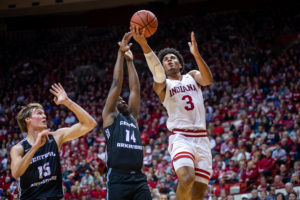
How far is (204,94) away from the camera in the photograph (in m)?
16.5

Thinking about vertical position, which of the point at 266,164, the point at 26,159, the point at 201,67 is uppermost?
the point at 201,67

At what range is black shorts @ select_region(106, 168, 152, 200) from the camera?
4191 mm

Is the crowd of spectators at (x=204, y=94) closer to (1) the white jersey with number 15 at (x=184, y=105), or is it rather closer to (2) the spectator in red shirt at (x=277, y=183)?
(2) the spectator in red shirt at (x=277, y=183)

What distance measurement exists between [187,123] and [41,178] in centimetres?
209

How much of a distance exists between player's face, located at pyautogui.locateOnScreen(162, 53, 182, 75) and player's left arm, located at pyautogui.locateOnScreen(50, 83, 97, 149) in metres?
1.81

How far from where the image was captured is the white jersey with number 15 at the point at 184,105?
5398 millimetres

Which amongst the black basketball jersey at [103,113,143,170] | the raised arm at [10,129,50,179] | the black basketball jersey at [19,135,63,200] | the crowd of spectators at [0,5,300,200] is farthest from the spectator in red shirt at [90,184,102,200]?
the raised arm at [10,129,50,179]

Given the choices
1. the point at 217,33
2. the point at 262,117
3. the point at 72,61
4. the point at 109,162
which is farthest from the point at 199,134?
the point at 72,61

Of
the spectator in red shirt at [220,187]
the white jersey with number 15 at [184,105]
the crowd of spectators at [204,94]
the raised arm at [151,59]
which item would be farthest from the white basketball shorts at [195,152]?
the spectator in red shirt at [220,187]

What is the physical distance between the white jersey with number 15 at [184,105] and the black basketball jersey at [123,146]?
0.95 m

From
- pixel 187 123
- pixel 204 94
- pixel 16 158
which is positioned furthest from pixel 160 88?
pixel 204 94

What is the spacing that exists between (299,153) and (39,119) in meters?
8.28

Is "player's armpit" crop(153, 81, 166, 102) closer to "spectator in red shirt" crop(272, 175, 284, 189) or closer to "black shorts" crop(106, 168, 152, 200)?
"black shorts" crop(106, 168, 152, 200)

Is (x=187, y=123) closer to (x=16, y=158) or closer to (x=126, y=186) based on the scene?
(x=126, y=186)
